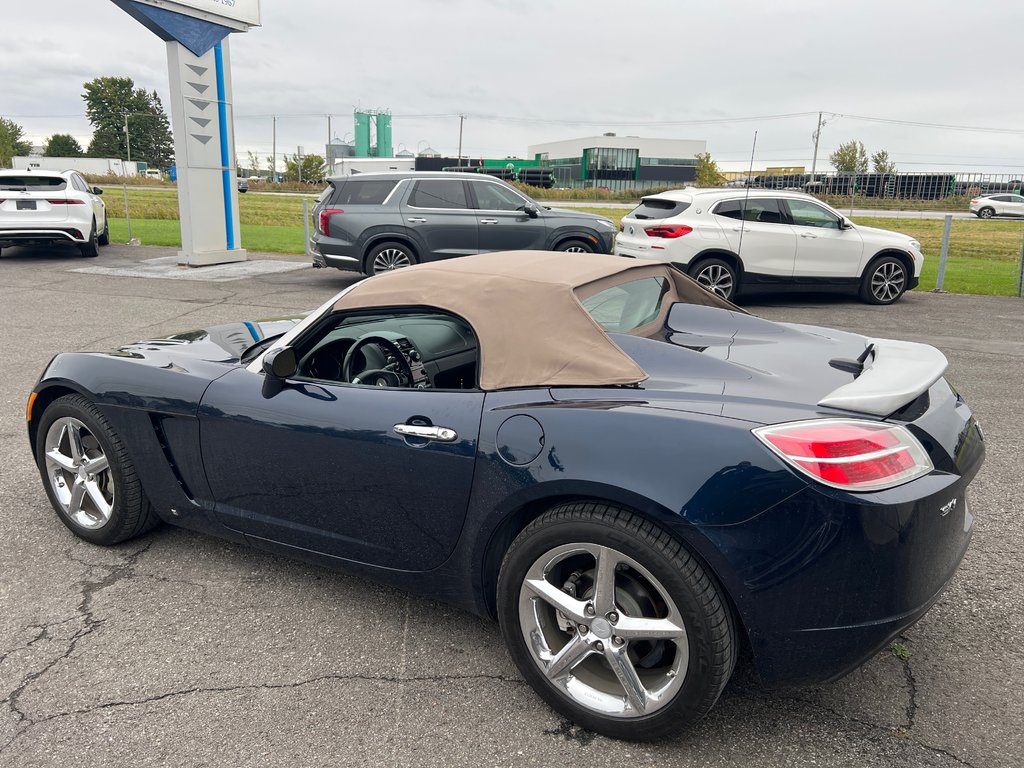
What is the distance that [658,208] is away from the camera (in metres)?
11.5

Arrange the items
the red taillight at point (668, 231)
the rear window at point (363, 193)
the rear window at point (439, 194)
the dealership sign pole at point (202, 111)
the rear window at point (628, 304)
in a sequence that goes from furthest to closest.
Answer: the dealership sign pole at point (202, 111), the rear window at point (439, 194), the rear window at point (363, 193), the red taillight at point (668, 231), the rear window at point (628, 304)

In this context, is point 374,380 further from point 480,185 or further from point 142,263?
point 142,263

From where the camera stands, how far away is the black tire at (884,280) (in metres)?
11.6

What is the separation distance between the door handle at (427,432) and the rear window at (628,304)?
0.65 m

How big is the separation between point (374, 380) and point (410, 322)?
26cm

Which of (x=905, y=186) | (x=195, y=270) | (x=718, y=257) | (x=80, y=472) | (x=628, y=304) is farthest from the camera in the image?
(x=905, y=186)

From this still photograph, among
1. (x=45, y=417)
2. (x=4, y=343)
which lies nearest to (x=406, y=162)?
(x=4, y=343)

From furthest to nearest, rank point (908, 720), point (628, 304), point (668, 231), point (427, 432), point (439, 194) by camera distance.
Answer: point (439, 194)
point (668, 231)
point (628, 304)
point (427, 432)
point (908, 720)

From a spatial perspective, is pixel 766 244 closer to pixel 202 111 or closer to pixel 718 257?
pixel 718 257

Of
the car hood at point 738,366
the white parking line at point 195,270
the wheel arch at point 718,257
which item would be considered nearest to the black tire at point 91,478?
the car hood at point 738,366

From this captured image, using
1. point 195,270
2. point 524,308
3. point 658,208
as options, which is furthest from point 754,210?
point 195,270

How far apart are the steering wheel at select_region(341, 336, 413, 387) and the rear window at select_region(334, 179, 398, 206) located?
9501 millimetres

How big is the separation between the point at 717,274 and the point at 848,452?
31.2 feet

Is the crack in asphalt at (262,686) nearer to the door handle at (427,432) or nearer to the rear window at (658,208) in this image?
the door handle at (427,432)
